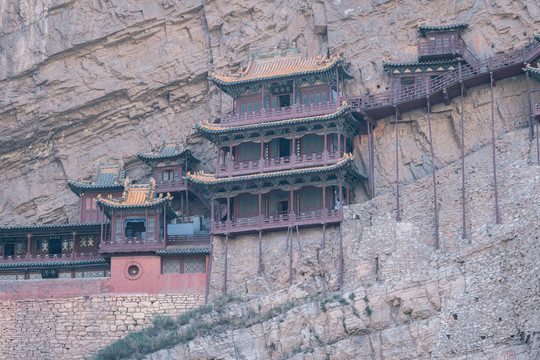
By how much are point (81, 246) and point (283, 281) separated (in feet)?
46.5

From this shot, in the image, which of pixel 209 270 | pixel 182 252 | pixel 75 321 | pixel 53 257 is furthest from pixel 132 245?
pixel 53 257

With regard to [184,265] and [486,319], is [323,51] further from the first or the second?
[486,319]

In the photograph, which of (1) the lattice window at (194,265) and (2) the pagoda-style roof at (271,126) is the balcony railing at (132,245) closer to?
(1) the lattice window at (194,265)

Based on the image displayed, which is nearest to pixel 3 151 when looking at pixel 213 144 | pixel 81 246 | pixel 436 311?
pixel 81 246

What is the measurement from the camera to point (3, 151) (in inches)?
2559

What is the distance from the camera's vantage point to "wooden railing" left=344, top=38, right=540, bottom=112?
5231cm

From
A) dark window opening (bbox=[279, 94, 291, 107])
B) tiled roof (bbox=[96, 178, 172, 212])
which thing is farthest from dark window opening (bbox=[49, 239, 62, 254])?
dark window opening (bbox=[279, 94, 291, 107])

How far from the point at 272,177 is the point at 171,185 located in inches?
309

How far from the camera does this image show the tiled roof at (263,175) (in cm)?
5425

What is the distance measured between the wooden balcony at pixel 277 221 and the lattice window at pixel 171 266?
2636 millimetres

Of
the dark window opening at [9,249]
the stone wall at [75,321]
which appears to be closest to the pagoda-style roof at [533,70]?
the stone wall at [75,321]

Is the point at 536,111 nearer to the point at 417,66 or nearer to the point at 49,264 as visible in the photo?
the point at 417,66

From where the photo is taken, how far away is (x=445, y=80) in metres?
54.3

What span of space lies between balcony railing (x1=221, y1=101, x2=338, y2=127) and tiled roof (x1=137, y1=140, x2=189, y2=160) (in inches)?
167
